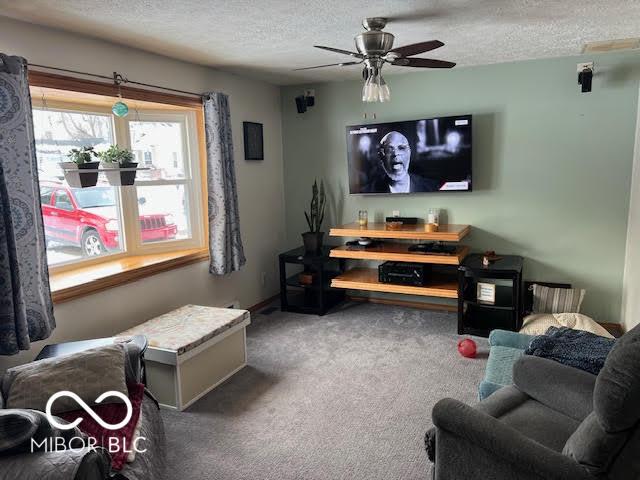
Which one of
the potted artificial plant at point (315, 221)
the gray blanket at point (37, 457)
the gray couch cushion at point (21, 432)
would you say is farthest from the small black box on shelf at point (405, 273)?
the gray couch cushion at point (21, 432)

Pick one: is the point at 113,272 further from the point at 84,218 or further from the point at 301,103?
the point at 301,103

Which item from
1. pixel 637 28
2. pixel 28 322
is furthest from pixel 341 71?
pixel 28 322

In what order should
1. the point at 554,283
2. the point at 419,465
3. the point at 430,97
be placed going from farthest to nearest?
the point at 430,97 → the point at 554,283 → the point at 419,465

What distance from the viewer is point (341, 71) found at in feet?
13.6

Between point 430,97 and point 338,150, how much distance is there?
3.40 ft

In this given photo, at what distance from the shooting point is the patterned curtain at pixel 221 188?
3.74m

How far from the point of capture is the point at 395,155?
170 inches

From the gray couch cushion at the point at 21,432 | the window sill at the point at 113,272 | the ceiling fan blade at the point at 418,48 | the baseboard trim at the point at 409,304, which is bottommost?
the baseboard trim at the point at 409,304

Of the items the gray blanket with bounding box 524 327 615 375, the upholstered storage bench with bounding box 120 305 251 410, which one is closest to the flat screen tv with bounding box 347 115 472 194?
the upholstered storage bench with bounding box 120 305 251 410

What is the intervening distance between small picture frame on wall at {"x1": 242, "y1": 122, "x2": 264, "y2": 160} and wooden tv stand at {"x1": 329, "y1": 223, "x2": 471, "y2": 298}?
1111 mm

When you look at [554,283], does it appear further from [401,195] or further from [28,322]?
[28,322]

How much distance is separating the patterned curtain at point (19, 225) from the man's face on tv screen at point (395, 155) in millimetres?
2897

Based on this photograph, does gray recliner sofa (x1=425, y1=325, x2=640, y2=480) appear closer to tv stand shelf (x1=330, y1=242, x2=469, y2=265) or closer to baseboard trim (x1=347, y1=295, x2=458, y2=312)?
tv stand shelf (x1=330, y1=242, x2=469, y2=265)

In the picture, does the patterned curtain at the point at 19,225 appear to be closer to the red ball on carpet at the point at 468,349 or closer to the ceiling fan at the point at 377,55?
the ceiling fan at the point at 377,55
